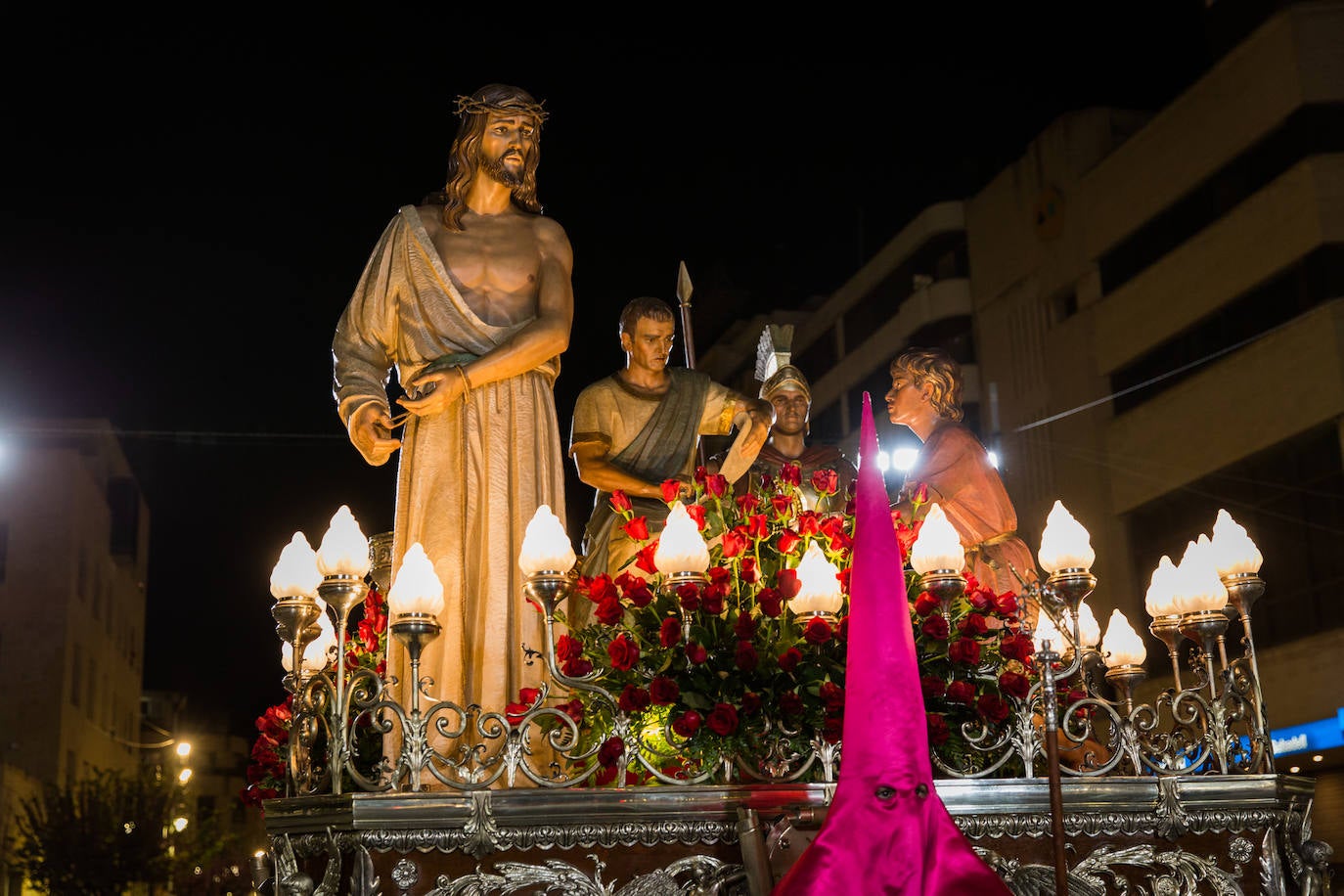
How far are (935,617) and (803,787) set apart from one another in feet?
2.62

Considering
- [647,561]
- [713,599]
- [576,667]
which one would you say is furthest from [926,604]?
[576,667]

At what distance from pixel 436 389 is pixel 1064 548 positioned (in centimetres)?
251

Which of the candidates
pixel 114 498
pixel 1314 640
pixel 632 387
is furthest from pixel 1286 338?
pixel 114 498

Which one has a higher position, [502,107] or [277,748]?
[502,107]

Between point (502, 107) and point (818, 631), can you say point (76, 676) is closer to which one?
point (502, 107)

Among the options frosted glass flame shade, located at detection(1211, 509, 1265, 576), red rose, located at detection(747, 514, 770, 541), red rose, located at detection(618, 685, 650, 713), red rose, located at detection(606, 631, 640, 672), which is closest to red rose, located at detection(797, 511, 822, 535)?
red rose, located at detection(747, 514, 770, 541)

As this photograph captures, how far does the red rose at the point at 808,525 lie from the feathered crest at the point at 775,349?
2185 millimetres

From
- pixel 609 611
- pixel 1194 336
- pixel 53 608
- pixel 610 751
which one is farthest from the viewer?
pixel 53 608

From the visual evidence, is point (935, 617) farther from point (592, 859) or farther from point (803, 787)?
point (592, 859)

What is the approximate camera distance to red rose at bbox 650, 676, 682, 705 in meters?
4.77

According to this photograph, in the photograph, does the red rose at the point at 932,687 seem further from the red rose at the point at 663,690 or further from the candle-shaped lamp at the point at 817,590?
the red rose at the point at 663,690

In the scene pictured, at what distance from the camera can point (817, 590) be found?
5020 millimetres

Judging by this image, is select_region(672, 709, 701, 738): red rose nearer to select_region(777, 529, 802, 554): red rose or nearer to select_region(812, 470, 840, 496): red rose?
select_region(777, 529, 802, 554): red rose

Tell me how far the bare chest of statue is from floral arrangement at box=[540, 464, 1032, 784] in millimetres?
1425
